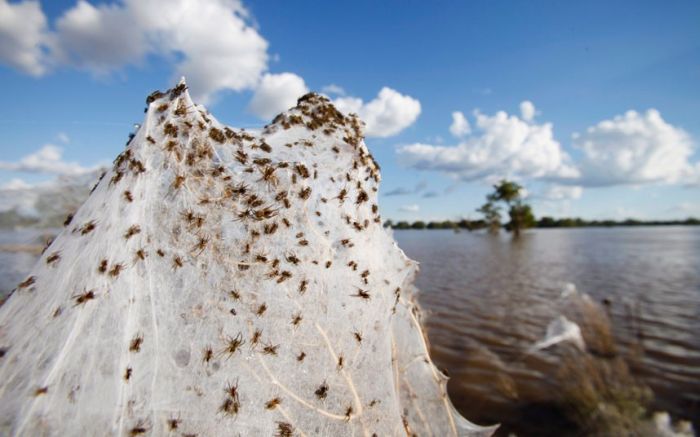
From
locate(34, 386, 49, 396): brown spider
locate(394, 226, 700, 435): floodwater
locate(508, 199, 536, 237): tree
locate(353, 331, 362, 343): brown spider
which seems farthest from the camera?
locate(508, 199, 536, 237): tree

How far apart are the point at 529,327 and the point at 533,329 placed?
0.16 m

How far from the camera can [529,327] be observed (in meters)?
9.12

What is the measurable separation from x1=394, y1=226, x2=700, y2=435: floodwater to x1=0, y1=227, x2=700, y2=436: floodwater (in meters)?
0.02

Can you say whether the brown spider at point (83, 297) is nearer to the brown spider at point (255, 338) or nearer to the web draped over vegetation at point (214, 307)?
the web draped over vegetation at point (214, 307)

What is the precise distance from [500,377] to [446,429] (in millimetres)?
3967

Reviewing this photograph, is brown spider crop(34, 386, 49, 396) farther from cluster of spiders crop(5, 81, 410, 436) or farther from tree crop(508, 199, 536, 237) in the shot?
tree crop(508, 199, 536, 237)

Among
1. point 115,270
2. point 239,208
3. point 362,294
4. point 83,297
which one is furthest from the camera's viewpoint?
point 362,294

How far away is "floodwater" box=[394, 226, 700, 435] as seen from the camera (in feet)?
18.9

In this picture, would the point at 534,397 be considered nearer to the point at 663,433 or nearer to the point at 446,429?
the point at 663,433

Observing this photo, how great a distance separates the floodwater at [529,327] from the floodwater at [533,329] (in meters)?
0.02

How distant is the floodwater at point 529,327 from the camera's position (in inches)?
223

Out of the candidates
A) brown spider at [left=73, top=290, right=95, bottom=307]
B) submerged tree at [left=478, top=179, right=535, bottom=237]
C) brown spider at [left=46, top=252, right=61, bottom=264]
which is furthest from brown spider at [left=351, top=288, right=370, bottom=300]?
submerged tree at [left=478, top=179, right=535, bottom=237]

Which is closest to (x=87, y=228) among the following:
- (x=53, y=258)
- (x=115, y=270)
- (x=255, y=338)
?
(x=53, y=258)

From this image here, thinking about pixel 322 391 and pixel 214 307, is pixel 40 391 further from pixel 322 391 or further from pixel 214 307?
pixel 322 391
